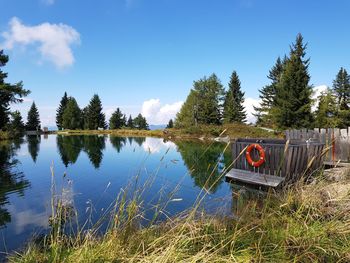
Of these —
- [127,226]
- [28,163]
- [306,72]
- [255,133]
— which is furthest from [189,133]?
[127,226]

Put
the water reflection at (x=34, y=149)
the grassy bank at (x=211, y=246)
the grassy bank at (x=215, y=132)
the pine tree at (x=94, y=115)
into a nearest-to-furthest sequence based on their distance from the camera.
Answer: the grassy bank at (x=211, y=246)
the water reflection at (x=34, y=149)
the grassy bank at (x=215, y=132)
the pine tree at (x=94, y=115)

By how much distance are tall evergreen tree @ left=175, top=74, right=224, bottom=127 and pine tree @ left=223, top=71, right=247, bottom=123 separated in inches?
64.8

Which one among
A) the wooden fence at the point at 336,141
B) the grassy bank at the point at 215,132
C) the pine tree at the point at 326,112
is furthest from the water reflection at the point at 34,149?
the pine tree at the point at 326,112

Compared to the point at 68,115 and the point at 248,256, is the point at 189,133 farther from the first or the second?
the point at 248,256

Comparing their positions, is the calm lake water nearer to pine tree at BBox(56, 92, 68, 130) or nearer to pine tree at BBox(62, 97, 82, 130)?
pine tree at BBox(62, 97, 82, 130)

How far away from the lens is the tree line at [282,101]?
1148 inches

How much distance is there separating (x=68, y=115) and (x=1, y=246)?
199 ft

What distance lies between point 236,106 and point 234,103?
1790 mm

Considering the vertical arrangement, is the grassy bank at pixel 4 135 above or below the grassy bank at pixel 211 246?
above

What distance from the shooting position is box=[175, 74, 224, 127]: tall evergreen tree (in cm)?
4768

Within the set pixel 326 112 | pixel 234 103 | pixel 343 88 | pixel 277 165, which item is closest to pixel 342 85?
pixel 343 88

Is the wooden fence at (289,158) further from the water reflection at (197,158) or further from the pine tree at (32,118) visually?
the pine tree at (32,118)

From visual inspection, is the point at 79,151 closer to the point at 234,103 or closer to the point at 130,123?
the point at 234,103

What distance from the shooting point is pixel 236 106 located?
4959cm
